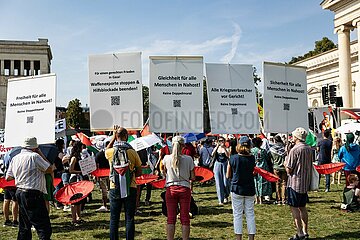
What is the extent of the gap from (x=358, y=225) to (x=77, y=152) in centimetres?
629

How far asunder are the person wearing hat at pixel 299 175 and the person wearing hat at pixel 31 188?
4.11m

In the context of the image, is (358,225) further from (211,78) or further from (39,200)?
(39,200)

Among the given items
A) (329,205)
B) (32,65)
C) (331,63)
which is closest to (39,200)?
(329,205)

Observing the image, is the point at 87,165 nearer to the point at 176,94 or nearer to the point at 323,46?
the point at 176,94

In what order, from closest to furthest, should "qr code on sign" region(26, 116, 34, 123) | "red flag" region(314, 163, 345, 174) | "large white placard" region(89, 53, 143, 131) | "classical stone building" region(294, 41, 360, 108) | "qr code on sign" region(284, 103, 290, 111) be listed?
"qr code on sign" region(26, 116, 34, 123) → "large white placard" region(89, 53, 143, 131) → "qr code on sign" region(284, 103, 290, 111) → "red flag" region(314, 163, 345, 174) → "classical stone building" region(294, 41, 360, 108)

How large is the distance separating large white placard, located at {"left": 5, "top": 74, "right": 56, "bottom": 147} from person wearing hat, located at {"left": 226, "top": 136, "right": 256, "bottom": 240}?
3314mm

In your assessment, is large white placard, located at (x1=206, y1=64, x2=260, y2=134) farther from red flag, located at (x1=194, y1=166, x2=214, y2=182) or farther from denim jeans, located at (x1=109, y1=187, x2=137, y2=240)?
denim jeans, located at (x1=109, y1=187, x2=137, y2=240)

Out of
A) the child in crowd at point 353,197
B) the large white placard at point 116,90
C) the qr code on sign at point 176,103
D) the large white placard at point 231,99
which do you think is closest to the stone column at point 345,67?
the child in crowd at point 353,197

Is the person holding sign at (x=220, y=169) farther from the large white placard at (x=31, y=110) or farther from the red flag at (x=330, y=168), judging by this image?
the large white placard at (x=31, y=110)

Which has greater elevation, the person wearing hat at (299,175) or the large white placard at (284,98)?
the large white placard at (284,98)

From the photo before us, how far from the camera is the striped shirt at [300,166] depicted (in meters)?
7.80

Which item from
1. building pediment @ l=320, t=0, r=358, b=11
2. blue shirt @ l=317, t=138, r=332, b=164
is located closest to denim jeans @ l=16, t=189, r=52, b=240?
blue shirt @ l=317, t=138, r=332, b=164

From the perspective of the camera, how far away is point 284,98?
32.7 feet

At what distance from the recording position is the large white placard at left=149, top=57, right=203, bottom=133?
9.50 metres
